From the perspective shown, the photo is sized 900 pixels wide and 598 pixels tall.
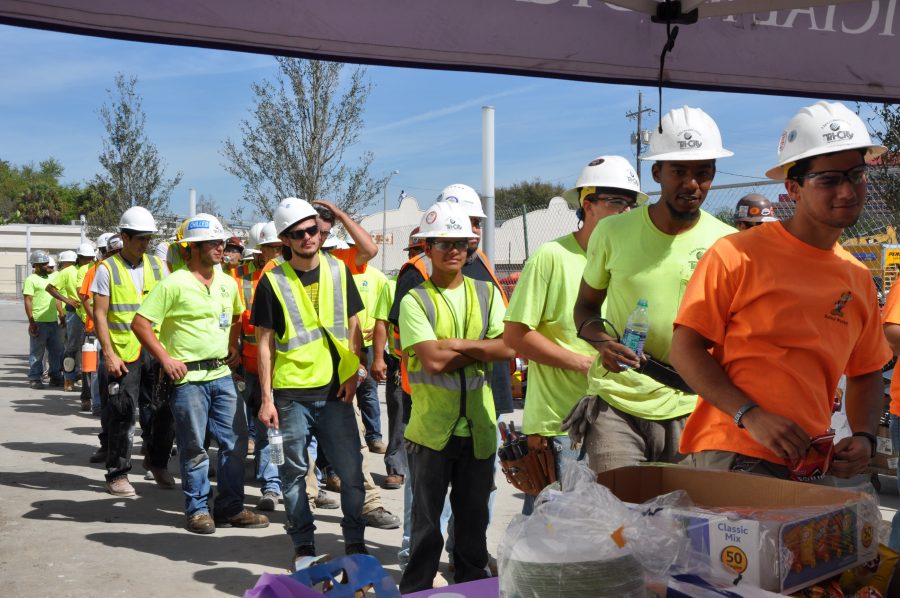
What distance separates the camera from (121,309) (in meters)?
9.23

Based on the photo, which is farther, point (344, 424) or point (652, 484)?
point (344, 424)

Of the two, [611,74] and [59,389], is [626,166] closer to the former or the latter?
[611,74]

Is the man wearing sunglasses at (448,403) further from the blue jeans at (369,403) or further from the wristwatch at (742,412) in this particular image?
the blue jeans at (369,403)

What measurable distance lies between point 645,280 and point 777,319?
36.9 inches

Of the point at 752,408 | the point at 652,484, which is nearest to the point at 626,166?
the point at 752,408

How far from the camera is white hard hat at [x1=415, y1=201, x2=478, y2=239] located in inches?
200

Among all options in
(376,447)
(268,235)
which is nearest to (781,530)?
(268,235)

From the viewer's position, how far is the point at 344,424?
20.1 ft

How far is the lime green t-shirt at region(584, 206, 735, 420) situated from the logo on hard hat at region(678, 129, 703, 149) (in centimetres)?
38

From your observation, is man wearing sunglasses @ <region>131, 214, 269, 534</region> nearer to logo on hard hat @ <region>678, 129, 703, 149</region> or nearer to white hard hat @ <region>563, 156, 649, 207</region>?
white hard hat @ <region>563, 156, 649, 207</region>

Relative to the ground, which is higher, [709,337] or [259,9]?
[259,9]

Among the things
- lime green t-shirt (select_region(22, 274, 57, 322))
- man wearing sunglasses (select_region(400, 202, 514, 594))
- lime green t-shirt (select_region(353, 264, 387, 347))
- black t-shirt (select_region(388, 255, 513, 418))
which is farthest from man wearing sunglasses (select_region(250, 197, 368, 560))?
lime green t-shirt (select_region(22, 274, 57, 322))

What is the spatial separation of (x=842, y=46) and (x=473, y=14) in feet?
4.68

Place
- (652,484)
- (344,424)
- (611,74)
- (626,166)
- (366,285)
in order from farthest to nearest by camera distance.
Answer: (366,285), (344,424), (626,166), (611,74), (652,484)
